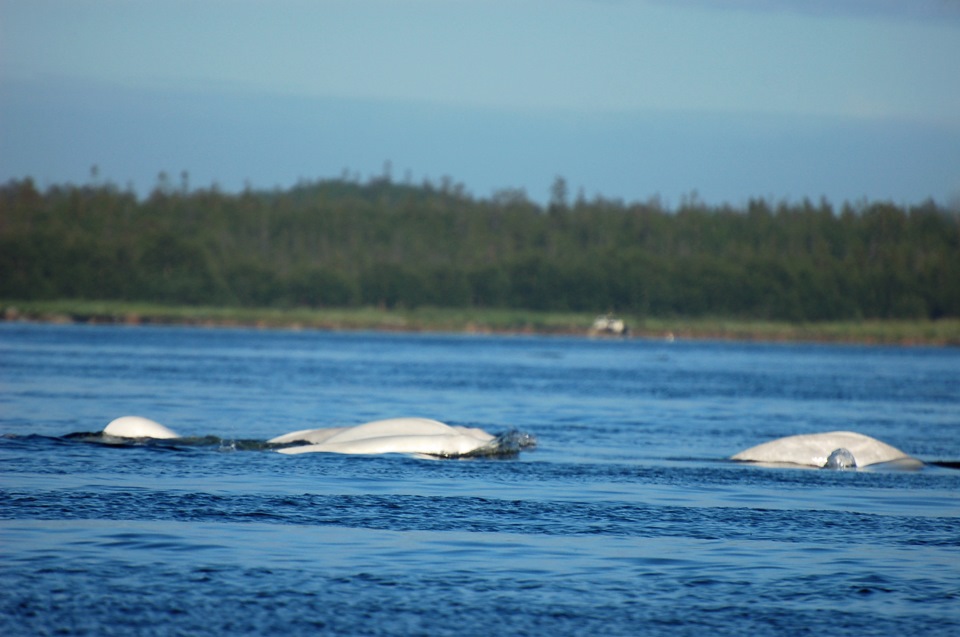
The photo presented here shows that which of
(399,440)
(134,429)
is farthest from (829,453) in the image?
(134,429)

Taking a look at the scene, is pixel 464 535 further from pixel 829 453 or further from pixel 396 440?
pixel 829 453

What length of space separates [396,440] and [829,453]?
31.6 feet

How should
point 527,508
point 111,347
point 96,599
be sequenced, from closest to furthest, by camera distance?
1. point 96,599
2. point 527,508
3. point 111,347

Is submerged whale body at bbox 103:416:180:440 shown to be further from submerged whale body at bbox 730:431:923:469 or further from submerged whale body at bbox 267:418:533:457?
submerged whale body at bbox 730:431:923:469

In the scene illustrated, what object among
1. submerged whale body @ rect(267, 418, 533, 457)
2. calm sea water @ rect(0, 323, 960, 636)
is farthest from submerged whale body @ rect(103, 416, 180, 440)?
submerged whale body @ rect(267, 418, 533, 457)

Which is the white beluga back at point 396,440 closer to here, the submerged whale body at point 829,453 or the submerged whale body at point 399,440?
the submerged whale body at point 399,440

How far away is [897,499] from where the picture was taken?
24.0 metres

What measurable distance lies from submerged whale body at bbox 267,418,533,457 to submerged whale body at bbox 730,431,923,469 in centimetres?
568

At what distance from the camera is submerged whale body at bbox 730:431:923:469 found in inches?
1144

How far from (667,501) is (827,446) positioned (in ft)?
27.5

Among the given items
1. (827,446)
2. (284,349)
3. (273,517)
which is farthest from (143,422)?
(284,349)

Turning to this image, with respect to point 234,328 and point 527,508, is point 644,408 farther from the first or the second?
point 234,328

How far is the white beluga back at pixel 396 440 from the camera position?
94.6 feet

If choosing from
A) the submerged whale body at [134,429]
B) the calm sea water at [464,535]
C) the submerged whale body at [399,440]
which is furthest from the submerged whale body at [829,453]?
the submerged whale body at [134,429]
